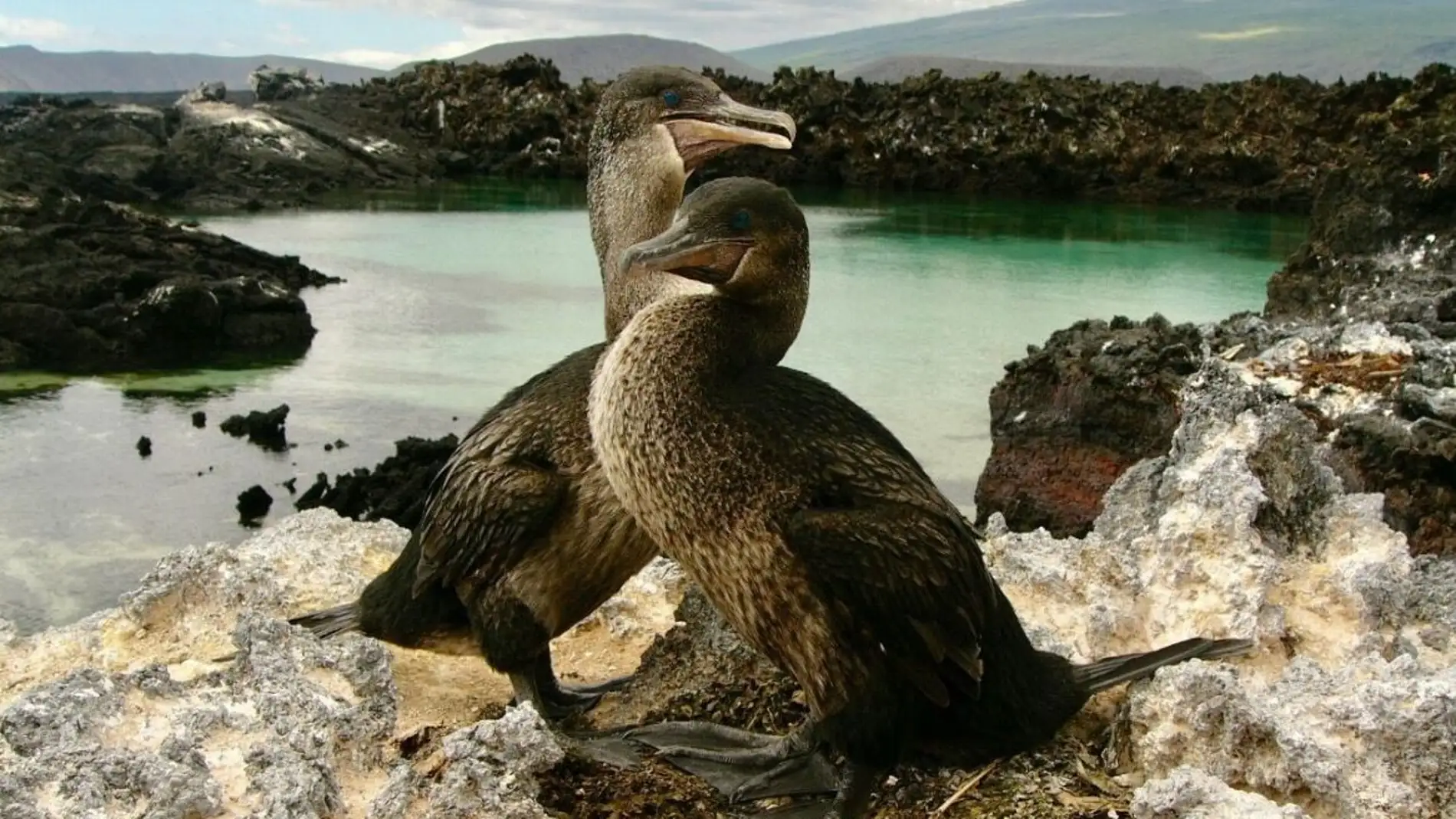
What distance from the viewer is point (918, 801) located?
2.79 m

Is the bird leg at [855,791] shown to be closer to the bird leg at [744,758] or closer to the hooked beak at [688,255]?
the bird leg at [744,758]

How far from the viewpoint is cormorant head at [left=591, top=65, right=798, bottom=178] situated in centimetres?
380

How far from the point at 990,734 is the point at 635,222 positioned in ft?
5.66

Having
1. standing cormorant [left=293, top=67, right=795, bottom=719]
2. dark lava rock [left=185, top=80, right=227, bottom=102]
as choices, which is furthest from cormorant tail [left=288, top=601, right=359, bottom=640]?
dark lava rock [left=185, top=80, right=227, bottom=102]

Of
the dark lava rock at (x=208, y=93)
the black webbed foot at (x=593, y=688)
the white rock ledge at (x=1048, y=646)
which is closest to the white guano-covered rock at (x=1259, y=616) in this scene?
the white rock ledge at (x=1048, y=646)

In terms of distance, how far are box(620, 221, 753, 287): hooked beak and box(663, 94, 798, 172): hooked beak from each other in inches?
39.7

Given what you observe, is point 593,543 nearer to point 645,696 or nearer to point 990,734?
point 645,696

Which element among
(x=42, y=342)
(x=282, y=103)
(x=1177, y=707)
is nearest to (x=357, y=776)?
(x=1177, y=707)

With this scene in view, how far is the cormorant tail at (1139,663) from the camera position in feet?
9.71

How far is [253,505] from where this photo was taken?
22.8 ft

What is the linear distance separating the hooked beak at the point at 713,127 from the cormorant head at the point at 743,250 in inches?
37.1

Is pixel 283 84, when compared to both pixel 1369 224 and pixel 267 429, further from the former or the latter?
pixel 1369 224

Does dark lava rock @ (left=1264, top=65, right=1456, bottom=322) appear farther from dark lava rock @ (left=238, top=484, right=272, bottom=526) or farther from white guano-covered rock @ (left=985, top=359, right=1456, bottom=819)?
dark lava rock @ (left=238, top=484, right=272, bottom=526)

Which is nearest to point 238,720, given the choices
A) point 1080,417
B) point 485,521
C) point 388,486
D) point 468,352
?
point 485,521
